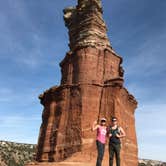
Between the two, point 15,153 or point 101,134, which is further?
point 15,153

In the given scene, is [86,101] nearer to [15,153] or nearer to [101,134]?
[101,134]

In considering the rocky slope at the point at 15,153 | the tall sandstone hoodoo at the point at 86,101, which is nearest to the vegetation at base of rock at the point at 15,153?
the rocky slope at the point at 15,153

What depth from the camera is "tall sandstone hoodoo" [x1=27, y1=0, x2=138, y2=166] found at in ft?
116

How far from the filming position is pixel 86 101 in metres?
36.6

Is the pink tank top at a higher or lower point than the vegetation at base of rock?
lower

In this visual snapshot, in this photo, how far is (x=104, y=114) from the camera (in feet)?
118

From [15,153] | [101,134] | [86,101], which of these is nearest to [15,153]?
[15,153]

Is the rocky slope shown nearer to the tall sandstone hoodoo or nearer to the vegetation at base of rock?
the vegetation at base of rock

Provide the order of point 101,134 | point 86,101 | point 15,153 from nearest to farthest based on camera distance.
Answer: point 101,134 → point 86,101 → point 15,153

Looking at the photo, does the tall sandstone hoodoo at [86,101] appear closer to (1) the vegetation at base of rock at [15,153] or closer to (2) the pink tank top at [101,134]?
(2) the pink tank top at [101,134]

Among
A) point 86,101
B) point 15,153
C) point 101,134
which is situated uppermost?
point 15,153

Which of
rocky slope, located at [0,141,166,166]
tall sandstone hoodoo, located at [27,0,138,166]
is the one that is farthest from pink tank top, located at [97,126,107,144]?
rocky slope, located at [0,141,166,166]

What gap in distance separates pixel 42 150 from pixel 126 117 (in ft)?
38.7

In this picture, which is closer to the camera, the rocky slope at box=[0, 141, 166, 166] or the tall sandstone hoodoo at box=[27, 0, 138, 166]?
the tall sandstone hoodoo at box=[27, 0, 138, 166]
